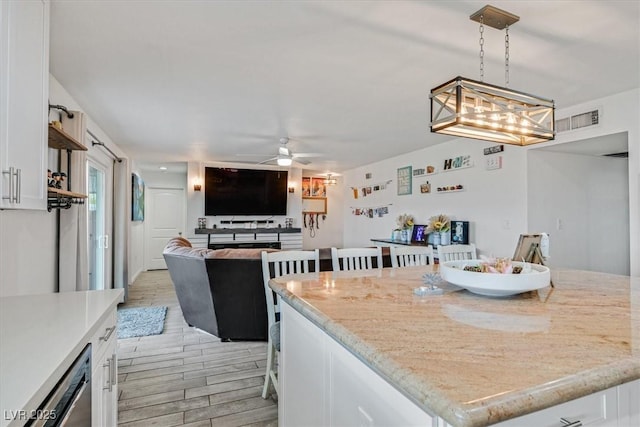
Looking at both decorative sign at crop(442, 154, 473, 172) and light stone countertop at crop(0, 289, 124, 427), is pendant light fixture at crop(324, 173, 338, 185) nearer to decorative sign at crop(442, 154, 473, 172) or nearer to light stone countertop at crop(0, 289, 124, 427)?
decorative sign at crop(442, 154, 473, 172)

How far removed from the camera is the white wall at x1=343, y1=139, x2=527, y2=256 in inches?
159

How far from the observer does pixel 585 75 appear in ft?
8.84

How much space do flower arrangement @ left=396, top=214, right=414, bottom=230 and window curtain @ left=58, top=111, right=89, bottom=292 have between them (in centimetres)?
440

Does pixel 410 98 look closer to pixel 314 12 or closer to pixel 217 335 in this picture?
pixel 314 12

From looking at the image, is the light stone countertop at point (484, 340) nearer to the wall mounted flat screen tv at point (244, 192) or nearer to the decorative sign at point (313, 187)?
the wall mounted flat screen tv at point (244, 192)

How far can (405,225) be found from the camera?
5641 millimetres

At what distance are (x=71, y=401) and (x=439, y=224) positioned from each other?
458cm

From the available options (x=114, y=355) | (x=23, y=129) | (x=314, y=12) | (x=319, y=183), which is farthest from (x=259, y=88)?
(x=319, y=183)

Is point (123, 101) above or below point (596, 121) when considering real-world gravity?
above

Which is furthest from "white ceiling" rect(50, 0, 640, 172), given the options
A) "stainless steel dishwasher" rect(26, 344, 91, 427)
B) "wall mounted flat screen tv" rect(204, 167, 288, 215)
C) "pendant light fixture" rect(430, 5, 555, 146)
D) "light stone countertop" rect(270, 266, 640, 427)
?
"wall mounted flat screen tv" rect(204, 167, 288, 215)

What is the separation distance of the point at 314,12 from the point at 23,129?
1.49m

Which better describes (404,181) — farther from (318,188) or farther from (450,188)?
(318,188)

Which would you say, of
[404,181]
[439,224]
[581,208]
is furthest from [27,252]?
[581,208]

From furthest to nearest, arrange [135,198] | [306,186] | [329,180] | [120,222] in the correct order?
1. [306,186]
2. [329,180]
3. [135,198]
4. [120,222]
